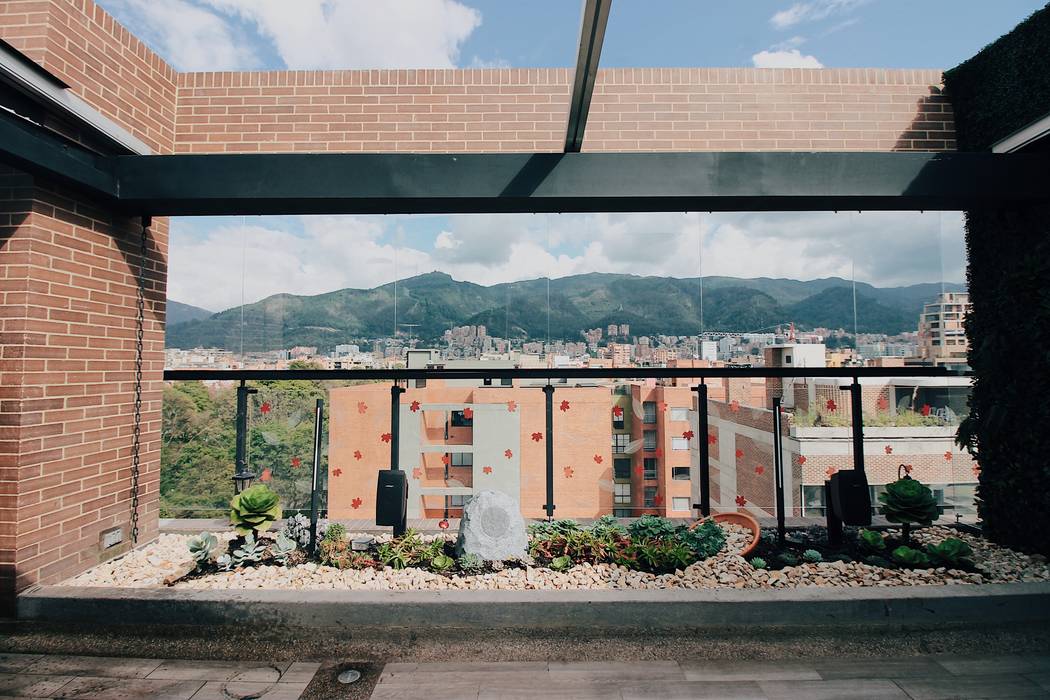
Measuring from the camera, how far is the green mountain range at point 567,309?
4.14 meters

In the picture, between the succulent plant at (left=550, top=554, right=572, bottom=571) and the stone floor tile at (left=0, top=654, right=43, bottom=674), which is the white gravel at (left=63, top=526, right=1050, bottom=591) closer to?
the succulent plant at (left=550, top=554, right=572, bottom=571)

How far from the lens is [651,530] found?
3.07 meters

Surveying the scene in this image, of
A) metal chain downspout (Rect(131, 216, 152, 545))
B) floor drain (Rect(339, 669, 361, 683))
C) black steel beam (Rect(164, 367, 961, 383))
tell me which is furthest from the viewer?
black steel beam (Rect(164, 367, 961, 383))

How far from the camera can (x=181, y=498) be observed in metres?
3.61

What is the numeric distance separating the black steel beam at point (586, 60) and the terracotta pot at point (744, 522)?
8.70 feet

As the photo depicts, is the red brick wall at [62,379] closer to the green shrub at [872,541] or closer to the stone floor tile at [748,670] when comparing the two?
the stone floor tile at [748,670]

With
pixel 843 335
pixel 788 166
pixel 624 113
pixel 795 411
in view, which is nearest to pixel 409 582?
pixel 795 411

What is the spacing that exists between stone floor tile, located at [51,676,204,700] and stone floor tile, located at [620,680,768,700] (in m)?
1.88

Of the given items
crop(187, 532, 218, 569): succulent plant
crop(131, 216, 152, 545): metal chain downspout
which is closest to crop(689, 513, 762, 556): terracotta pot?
crop(187, 532, 218, 569): succulent plant

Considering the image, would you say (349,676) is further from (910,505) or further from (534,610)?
(910,505)

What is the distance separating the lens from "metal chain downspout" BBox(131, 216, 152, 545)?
3172mm

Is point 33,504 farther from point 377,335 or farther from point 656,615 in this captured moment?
point 656,615

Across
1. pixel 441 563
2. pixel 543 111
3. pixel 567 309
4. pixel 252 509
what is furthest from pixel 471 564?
pixel 543 111

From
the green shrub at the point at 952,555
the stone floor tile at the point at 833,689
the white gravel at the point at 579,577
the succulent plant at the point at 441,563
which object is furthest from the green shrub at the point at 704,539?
the succulent plant at the point at 441,563
